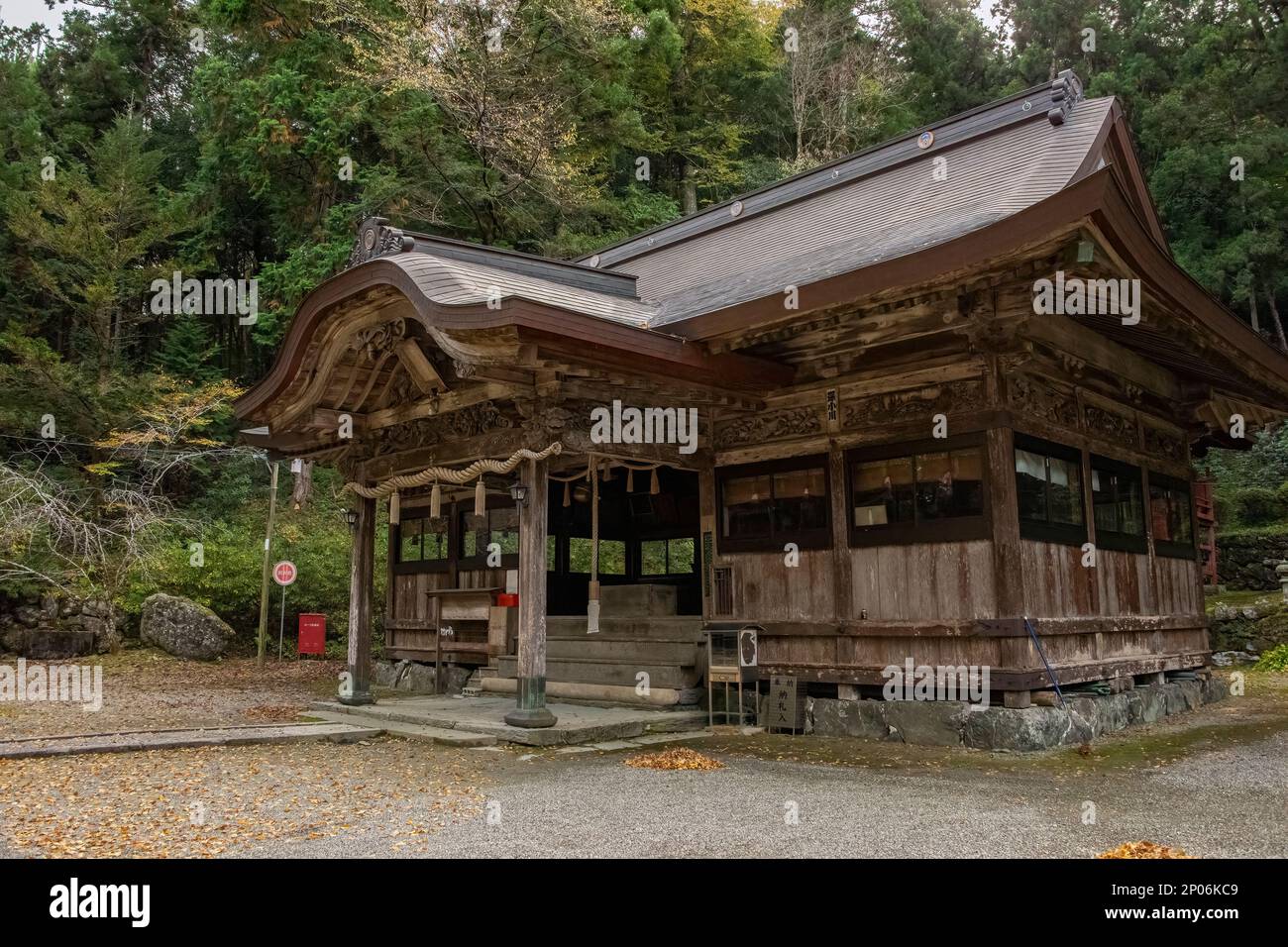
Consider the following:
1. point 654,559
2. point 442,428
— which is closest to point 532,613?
point 442,428

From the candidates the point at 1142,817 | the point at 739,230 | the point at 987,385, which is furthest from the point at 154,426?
the point at 1142,817

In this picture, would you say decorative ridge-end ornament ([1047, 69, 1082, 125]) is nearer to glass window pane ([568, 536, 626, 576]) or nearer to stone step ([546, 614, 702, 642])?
stone step ([546, 614, 702, 642])

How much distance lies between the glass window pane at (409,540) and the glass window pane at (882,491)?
7.63m

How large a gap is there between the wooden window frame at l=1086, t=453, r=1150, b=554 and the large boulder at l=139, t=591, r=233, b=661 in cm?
1616

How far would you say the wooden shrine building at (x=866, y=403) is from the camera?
26.1ft

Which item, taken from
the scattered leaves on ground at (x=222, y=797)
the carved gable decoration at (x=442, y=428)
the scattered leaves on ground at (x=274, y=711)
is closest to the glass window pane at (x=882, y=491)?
the carved gable decoration at (x=442, y=428)

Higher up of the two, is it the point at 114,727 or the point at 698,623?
the point at 698,623

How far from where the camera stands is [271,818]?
540 cm

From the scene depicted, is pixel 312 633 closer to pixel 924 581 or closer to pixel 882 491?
pixel 882 491

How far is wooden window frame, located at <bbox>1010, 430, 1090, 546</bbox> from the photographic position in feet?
28.1

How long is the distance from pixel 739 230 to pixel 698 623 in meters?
5.70

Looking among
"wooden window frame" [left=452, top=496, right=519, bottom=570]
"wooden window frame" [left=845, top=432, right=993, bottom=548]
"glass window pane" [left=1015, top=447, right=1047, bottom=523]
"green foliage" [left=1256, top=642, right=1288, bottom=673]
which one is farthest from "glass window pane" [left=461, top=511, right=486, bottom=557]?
"green foliage" [left=1256, top=642, right=1288, bottom=673]

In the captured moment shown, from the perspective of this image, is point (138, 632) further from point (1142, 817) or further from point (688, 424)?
point (1142, 817)

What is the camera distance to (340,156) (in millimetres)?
24000
